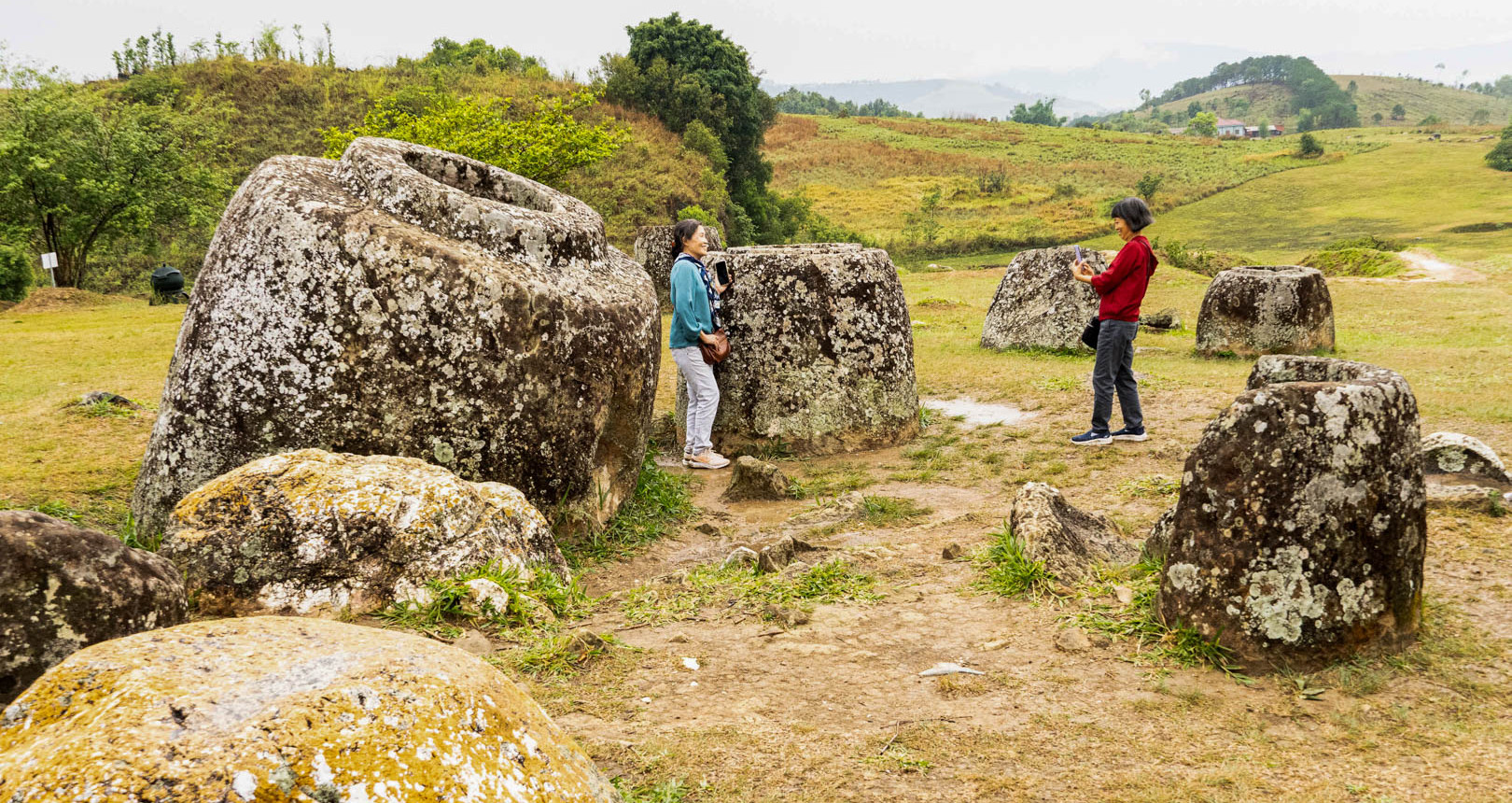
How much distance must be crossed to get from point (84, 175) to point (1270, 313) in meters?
31.8

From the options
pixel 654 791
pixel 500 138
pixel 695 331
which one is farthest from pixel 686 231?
pixel 500 138

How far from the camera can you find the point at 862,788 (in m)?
3.51

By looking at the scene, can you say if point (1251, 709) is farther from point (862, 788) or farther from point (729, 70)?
point (729, 70)

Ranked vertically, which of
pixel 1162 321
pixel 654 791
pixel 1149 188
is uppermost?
pixel 1149 188

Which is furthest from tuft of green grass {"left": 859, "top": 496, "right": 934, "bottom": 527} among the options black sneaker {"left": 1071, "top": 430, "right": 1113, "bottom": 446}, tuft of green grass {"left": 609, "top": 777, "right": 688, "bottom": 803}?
tuft of green grass {"left": 609, "top": 777, "right": 688, "bottom": 803}

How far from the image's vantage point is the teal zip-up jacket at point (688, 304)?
9.65 metres

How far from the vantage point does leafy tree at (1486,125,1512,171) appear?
57.6 metres

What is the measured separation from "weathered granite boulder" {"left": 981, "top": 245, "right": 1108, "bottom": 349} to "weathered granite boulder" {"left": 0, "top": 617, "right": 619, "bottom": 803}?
1434cm

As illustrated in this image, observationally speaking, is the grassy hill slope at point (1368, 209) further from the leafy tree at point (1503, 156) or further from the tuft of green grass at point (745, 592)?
the tuft of green grass at point (745, 592)

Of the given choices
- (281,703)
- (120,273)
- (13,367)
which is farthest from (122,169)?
(281,703)

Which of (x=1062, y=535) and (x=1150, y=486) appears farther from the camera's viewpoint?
(x=1150, y=486)

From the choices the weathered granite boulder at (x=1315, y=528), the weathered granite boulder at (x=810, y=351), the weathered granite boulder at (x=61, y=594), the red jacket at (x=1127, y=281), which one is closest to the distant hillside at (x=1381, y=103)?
the red jacket at (x=1127, y=281)

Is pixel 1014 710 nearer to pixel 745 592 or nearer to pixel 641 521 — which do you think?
pixel 745 592

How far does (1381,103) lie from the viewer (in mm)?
163750
